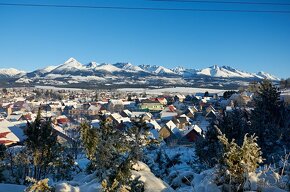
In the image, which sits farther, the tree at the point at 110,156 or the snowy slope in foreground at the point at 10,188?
the snowy slope in foreground at the point at 10,188

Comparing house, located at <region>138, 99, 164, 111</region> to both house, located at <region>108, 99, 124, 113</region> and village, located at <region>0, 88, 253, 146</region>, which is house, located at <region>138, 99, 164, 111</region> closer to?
village, located at <region>0, 88, 253, 146</region>

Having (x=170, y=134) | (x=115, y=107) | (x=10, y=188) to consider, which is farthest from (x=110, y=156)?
(x=115, y=107)

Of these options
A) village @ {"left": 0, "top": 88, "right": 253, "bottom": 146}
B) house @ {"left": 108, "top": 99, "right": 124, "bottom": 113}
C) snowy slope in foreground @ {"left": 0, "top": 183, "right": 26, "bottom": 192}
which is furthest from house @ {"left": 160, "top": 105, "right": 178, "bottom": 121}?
snowy slope in foreground @ {"left": 0, "top": 183, "right": 26, "bottom": 192}

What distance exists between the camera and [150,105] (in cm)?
9431

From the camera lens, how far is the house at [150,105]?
93.4 meters

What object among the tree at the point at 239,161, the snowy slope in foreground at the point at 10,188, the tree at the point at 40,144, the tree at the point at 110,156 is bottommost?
the tree at the point at 40,144

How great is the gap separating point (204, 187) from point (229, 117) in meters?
15.8

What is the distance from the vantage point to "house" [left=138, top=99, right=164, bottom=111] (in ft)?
307

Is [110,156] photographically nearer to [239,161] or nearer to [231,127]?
[239,161]

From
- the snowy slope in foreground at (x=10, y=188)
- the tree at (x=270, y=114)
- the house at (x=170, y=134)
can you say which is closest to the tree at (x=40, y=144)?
the snowy slope in foreground at (x=10, y=188)

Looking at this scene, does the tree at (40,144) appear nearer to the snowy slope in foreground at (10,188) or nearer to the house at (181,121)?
the snowy slope in foreground at (10,188)

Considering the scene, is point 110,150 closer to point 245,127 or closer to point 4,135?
point 245,127

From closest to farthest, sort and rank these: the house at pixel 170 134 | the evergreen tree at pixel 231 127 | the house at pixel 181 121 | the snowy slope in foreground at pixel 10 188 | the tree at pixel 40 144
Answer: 1. the snowy slope in foreground at pixel 10 188
2. the tree at pixel 40 144
3. the evergreen tree at pixel 231 127
4. the house at pixel 170 134
5. the house at pixel 181 121

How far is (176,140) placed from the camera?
42906 millimetres
